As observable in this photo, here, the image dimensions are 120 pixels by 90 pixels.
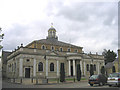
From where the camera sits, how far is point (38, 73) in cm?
3212

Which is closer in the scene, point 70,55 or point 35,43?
point 70,55

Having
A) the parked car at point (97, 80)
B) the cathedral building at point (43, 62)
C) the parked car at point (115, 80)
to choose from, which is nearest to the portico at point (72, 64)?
the cathedral building at point (43, 62)

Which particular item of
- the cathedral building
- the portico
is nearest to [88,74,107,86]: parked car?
the cathedral building

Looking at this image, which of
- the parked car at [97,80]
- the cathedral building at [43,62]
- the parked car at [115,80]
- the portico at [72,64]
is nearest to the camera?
the parked car at [115,80]

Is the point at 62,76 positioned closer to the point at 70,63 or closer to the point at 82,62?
the point at 70,63

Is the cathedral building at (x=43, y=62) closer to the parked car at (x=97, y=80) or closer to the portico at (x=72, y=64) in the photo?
the portico at (x=72, y=64)

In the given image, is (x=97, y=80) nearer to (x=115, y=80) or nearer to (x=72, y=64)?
(x=115, y=80)

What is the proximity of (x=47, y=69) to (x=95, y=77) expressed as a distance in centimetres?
1770

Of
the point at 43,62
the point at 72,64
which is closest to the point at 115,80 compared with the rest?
the point at 43,62

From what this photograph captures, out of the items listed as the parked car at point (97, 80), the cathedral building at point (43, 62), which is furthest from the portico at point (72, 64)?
the parked car at point (97, 80)

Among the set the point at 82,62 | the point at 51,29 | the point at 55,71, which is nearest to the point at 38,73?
the point at 55,71

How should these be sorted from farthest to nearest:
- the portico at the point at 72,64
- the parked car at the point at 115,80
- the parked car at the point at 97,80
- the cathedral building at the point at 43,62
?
the portico at the point at 72,64 < the cathedral building at the point at 43,62 < the parked car at the point at 97,80 < the parked car at the point at 115,80

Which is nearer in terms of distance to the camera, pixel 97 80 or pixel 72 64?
pixel 97 80

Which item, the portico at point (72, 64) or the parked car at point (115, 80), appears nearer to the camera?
the parked car at point (115, 80)
